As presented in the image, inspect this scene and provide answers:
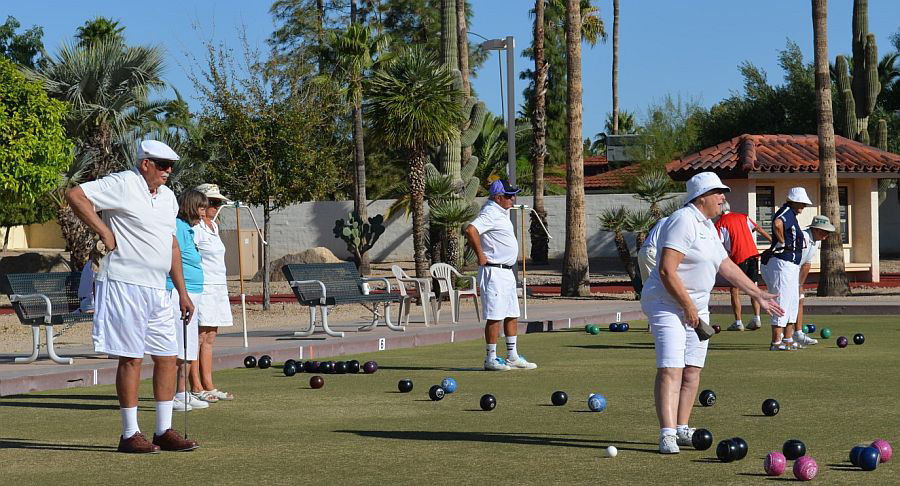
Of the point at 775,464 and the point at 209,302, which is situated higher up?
the point at 209,302

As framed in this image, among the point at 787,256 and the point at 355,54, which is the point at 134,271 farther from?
the point at 355,54

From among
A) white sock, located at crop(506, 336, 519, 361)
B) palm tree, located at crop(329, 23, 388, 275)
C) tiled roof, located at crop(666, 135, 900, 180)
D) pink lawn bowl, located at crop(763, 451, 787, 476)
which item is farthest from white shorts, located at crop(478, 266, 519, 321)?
palm tree, located at crop(329, 23, 388, 275)

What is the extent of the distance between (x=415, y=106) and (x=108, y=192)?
55.4ft

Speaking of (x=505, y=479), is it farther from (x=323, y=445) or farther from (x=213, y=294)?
(x=213, y=294)

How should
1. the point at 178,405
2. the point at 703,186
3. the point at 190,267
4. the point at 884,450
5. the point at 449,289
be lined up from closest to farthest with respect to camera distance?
the point at 884,450 < the point at 703,186 < the point at 178,405 < the point at 190,267 < the point at 449,289

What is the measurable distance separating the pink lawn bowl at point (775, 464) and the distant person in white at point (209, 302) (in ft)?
15.8

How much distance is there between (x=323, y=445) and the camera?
24.3 ft

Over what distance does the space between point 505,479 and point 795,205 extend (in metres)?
7.78

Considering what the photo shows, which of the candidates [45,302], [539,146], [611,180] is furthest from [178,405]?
[611,180]

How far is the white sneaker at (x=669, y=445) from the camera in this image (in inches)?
267

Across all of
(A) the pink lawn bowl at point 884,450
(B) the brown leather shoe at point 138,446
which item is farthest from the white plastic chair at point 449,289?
(A) the pink lawn bowl at point 884,450

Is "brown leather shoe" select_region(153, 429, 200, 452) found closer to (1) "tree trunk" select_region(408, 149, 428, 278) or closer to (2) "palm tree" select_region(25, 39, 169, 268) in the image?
(1) "tree trunk" select_region(408, 149, 428, 278)

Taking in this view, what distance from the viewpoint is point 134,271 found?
6.93 metres

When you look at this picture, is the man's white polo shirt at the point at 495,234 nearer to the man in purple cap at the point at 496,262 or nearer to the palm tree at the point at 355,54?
the man in purple cap at the point at 496,262
